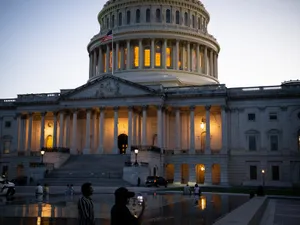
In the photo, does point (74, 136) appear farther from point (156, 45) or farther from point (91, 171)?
point (156, 45)

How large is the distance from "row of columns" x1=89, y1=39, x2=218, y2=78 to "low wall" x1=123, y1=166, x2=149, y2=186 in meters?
32.5

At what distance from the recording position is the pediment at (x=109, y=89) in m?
68.8

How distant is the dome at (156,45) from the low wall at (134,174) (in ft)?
90.3

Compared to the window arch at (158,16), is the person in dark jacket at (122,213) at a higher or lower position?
lower

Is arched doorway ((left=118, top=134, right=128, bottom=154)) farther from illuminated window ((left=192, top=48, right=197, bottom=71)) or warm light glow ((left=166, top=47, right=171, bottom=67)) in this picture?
illuminated window ((left=192, top=48, right=197, bottom=71))

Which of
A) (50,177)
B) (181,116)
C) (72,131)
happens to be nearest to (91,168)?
(50,177)

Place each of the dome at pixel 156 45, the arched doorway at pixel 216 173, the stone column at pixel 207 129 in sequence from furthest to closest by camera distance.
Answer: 1. the dome at pixel 156 45
2. the arched doorway at pixel 216 173
3. the stone column at pixel 207 129

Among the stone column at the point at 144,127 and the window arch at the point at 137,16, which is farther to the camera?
the window arch at the point at 137,16

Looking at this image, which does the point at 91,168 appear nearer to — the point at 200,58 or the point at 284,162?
the point at 284,162

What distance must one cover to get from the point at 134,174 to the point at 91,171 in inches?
315

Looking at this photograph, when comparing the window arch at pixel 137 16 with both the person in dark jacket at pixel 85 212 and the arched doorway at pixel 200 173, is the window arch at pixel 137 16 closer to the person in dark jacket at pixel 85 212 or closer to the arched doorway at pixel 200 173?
the arched doorway at pixel 200 173

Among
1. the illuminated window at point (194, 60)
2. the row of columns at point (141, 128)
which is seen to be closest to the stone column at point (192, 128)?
the row of columns at point (141, 128)

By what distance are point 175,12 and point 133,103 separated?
30753 millimetres

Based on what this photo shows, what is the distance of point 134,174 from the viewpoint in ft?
181
